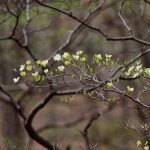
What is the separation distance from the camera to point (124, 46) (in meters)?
11.9

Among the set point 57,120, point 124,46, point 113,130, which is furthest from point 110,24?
point 57,120

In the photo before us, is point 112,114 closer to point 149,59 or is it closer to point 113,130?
point 113,130

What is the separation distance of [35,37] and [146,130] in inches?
286

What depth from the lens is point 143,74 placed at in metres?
4.00

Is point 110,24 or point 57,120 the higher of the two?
point 110,24

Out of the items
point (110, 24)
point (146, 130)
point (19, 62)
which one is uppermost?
point (146, 130)

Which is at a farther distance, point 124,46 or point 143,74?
point 124,46

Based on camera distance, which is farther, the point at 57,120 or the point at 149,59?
the point at 57,120

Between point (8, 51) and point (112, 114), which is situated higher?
point (8, 51)

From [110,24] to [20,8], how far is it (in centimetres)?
479

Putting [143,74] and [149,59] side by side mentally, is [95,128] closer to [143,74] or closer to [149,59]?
[149,59]

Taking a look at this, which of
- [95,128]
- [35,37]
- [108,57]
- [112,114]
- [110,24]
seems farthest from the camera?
[112,114]

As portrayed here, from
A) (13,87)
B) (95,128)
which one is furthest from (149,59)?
(13,87)

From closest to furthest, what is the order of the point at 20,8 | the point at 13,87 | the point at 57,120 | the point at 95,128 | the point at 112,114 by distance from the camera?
the point at 20,8 → the point at 13,87 → the point at 95,128 → the point at 112,114 → the point at 57,120
